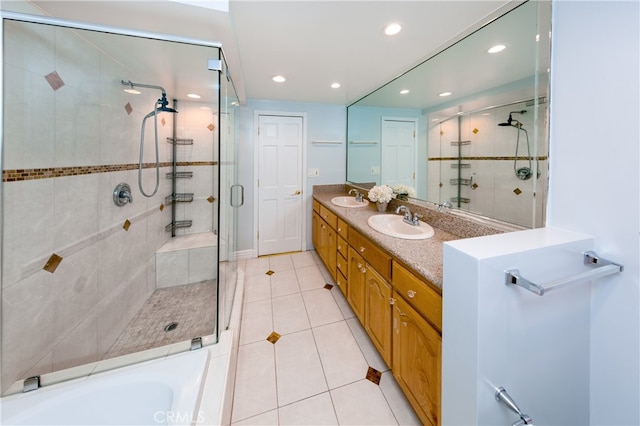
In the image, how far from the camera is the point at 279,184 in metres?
3.32

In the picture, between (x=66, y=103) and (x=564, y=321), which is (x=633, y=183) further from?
(x=66, y=103)

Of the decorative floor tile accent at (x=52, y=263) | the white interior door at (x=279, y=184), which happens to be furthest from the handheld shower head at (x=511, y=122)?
the decorative floor tile accent at (x=52, y=263)

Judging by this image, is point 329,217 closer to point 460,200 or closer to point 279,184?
point 279,184

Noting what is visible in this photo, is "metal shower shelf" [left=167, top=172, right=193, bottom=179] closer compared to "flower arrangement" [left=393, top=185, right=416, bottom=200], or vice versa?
"flower arrangement" [left=393, top=185, right=416, bottom=200]

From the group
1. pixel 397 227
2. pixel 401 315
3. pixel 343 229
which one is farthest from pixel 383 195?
pixel 401 315

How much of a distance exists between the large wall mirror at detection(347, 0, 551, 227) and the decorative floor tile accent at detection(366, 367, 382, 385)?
1233 mm

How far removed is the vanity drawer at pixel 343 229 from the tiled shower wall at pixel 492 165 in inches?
29.6

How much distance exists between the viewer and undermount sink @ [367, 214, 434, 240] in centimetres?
156

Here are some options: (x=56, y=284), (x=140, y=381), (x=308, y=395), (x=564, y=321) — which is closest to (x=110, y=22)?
(x=56, y=284)

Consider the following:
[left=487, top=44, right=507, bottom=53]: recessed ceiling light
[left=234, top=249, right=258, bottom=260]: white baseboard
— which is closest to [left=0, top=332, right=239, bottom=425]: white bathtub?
[left=234, top=249, right=258, bottom=260]: white baseboard

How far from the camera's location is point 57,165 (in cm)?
124

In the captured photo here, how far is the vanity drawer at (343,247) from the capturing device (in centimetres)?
208

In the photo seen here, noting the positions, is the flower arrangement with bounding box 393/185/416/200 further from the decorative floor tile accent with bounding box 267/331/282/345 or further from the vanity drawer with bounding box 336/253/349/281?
the decorative floor tile accent with bounding box 267/331/282/345

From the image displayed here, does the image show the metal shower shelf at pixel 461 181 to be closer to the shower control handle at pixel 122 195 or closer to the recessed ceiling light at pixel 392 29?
the recessed ceiling light at pixel 392 29
